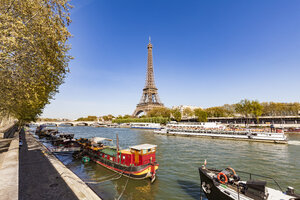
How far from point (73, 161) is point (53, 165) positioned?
7.84 m

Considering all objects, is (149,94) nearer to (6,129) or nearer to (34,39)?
(6,129)

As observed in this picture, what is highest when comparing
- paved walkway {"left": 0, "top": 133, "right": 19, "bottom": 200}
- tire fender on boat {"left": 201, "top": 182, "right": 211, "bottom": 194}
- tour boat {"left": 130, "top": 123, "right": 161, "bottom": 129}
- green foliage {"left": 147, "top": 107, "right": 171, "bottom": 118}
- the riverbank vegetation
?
the riverbank vegetation

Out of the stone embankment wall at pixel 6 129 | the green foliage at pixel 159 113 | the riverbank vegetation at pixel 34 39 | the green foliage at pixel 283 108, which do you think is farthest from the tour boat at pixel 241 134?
the green foliage at pixel 283 108

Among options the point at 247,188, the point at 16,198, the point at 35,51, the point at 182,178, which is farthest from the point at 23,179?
the point at 247,188

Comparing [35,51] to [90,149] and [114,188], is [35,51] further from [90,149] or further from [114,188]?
[90,149]

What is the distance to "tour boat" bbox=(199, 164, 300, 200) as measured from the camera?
27.1 feet

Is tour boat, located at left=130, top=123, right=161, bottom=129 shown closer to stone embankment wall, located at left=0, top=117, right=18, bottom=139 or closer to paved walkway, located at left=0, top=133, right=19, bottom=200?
stone embankment wall, located at left=0, top=117, right=18, bottom=139

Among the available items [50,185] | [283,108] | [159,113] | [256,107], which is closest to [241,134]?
[256,107]

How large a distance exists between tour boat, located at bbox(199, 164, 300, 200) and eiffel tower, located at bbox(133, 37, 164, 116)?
339 ft

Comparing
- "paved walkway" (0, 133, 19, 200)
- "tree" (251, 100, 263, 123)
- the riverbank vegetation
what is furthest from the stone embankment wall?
A: "tree" (251, 100, 263, 123)

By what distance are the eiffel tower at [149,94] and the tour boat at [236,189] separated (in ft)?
339

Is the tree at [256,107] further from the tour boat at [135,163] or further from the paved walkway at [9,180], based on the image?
the paved walkway at [9,180]

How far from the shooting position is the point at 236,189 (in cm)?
917

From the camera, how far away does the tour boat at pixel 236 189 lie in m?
8.27
